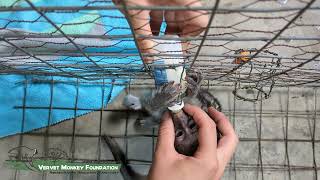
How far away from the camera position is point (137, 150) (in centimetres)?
104

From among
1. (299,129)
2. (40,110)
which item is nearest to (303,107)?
(299,129)

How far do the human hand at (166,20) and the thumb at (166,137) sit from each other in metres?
0.11

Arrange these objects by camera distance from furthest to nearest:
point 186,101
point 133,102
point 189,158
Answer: point 133,102
point 186,101
point 189,158

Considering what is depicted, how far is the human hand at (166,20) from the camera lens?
1.77 feet

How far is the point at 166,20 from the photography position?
68cm

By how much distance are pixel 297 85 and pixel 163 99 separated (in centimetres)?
52

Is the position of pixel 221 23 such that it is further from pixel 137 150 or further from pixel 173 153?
pixel 173 153

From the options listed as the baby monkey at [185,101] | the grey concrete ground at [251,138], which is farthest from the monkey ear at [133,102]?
the baby monkey at [185,101]

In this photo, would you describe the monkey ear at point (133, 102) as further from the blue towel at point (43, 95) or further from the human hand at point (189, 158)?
the human hand at point (189, 158)

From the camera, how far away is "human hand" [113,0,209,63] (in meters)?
0.54

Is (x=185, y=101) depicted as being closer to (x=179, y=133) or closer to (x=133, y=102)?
(x=179, y=133)

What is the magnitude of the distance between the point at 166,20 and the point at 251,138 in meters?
0.50

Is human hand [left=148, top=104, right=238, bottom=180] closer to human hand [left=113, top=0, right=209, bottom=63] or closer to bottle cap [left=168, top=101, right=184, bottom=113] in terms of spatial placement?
bottle cap [left=168, top=101, right=184, bottom=113]

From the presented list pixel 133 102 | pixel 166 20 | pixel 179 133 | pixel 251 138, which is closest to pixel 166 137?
pixel 179 133
